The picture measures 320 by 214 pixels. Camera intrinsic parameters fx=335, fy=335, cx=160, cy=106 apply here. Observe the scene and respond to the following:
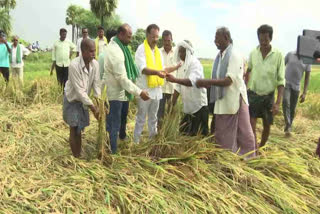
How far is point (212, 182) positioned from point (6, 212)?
166cm

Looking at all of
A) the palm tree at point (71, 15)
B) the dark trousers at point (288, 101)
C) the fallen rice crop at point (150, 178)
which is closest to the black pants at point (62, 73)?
the fallen rice crop at point (150, 178)

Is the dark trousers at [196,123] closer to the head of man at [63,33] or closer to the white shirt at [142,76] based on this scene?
the white shirt at [142,76]

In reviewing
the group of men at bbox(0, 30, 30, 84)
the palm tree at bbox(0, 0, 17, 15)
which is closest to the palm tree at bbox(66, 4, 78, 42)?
the palm tree at bbox(0, 0, 17, 15)

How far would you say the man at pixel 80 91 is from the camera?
2980 mm

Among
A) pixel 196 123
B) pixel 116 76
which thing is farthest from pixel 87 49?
pixel 196 123

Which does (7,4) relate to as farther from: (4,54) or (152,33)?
(152,33)

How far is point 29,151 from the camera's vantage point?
11.3 ft

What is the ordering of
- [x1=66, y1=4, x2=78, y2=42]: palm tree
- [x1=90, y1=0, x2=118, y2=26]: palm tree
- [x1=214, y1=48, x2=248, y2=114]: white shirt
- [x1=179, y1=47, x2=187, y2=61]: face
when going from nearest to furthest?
[x1=214, y1=48, x2=248, y2=114]: white shirt
[x1=179, y1=47, x2=187, y2=61]: face
[x1=90, y1=0, x2=118, y2=26]: palm tree
[x1=66, y1=4, x2=78, y2=42]: palm tree

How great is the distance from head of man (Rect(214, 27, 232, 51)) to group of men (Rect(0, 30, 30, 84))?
4.62 meters

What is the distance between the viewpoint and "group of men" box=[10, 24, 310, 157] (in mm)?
3104

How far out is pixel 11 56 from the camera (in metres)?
6.98

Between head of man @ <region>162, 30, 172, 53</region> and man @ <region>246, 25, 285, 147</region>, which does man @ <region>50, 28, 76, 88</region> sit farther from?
man @ <region>246, 25, 285, 147</region>

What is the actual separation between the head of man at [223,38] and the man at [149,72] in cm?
65

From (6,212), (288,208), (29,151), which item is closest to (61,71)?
(29,151)
